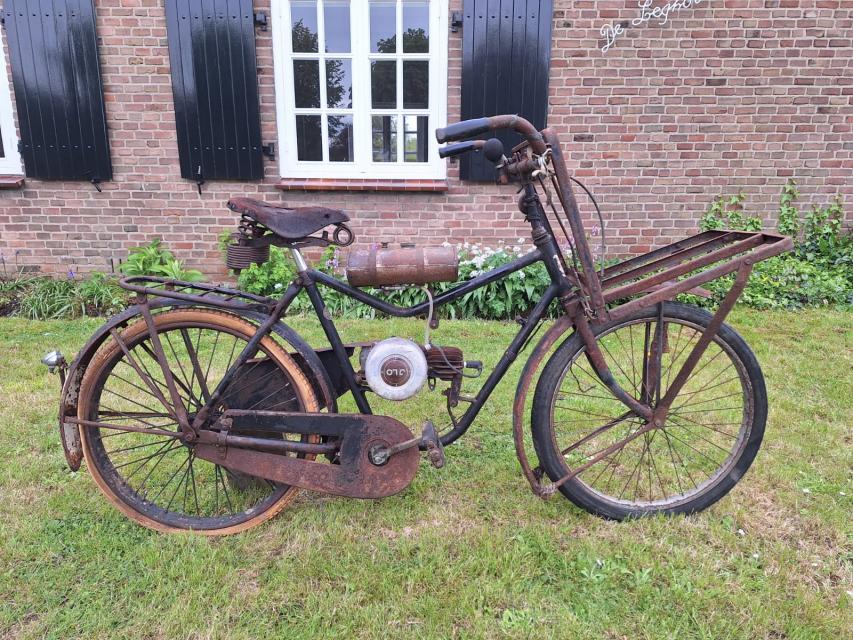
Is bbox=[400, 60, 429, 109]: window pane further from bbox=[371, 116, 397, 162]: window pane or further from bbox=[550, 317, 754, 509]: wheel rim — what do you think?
bbox=[550, 317, 754, 509]: wheel rim

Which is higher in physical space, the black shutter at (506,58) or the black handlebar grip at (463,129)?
the black shutter at (506,58)

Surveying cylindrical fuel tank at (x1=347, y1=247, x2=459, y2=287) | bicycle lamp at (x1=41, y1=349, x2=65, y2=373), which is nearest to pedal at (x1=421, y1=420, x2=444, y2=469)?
cylindrical fuel tank at (x1=347, y1=247, x2=459, y2=287)

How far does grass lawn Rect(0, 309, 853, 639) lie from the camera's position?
5.85ft

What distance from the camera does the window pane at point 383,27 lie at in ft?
16.8

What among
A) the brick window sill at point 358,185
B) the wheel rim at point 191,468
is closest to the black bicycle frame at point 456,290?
the wheel rim at point 191,468

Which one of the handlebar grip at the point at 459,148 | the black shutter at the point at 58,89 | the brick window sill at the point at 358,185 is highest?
the black shutter at the point at 58,89

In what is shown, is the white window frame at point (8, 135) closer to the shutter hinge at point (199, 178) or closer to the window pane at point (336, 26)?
the shutter hinge at point (199, 178)

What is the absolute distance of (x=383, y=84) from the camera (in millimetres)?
5301

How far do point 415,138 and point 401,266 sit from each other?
376 centimetres

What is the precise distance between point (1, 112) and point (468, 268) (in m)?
4.52

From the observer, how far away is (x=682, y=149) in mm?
5266

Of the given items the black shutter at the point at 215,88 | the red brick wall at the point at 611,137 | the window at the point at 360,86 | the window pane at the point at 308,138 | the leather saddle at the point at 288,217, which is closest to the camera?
the leather saddle at the point at 288,217

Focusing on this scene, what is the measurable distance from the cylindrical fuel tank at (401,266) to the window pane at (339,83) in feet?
12.6

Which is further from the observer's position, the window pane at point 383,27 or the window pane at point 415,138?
the window pane at point 415,138
